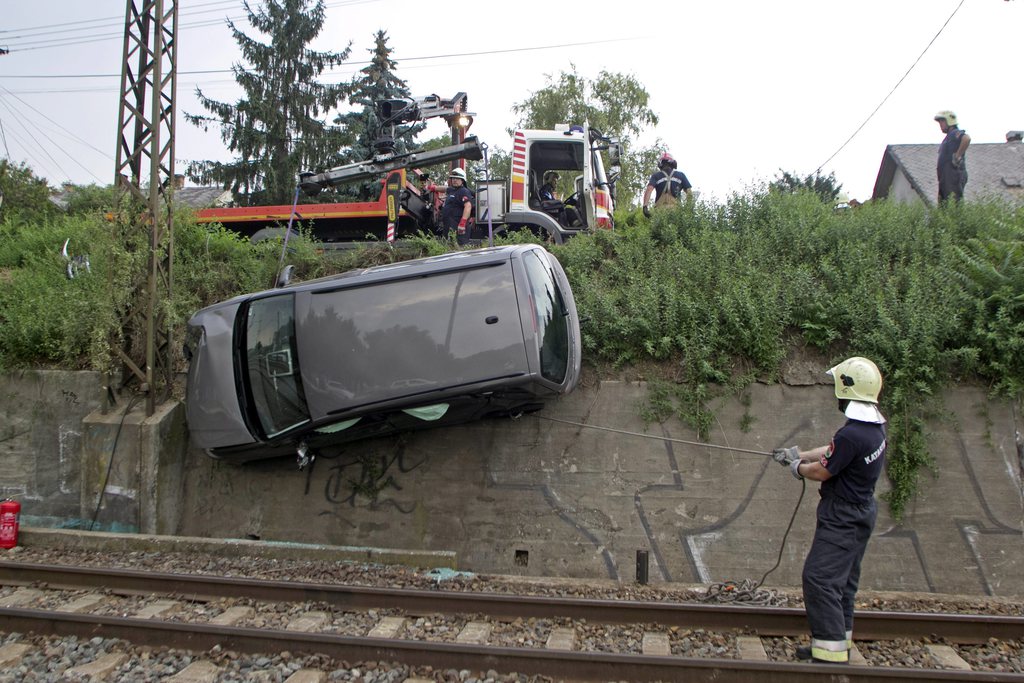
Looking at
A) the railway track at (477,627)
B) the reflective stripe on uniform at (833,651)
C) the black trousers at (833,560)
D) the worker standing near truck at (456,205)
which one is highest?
the worker standing near truck at (456,205)

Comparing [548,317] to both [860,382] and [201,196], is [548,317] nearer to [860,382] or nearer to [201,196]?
[860,382]

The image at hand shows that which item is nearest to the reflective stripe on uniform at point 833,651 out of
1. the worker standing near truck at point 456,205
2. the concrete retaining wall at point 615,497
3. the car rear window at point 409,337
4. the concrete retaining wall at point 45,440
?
the concrete retaining wall at point 615,497

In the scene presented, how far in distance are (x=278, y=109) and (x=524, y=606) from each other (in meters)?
26.4

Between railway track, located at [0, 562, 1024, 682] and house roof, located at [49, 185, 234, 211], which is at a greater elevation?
house roof, located at [49, 185, 234, 211]

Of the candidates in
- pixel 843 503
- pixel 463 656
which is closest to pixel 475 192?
pixel 463 656

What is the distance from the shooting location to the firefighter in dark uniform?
4391 mm

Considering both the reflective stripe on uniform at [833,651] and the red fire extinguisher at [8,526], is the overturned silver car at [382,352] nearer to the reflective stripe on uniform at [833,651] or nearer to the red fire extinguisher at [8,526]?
the red fire extinguisher at [8,526]

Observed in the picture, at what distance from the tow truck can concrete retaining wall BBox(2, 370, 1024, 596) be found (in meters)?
4.74

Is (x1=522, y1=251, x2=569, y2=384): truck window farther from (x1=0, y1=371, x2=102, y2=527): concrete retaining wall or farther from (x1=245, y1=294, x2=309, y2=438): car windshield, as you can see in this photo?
(x1=0, y1=371, x2=102, y2=527): concrete retaining wall

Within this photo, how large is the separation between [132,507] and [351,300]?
4040 mm

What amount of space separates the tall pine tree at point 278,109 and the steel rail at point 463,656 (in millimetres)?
23771

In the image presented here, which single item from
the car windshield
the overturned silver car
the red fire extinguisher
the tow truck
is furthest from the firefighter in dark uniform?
the red fire extinguisher

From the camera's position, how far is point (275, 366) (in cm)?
709

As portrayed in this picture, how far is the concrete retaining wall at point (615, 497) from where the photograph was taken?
6.88 metres
